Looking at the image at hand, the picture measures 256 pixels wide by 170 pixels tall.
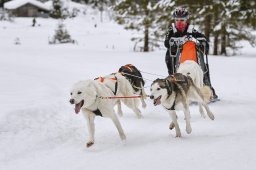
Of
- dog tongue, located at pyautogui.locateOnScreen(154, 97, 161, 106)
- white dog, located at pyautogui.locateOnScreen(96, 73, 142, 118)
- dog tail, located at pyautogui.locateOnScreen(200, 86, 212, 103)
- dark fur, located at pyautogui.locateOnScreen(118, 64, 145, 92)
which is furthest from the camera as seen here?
dark fur, located at pyautogui.locateOnScreen(118, 64, 145, 92)

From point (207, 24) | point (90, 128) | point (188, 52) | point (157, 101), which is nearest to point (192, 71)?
point (188, 52)

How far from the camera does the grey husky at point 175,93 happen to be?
4.94 meters

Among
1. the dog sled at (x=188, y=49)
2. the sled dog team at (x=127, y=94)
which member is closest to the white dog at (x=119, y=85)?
the sled dog team at (x=127, y=94)

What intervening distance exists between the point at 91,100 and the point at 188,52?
8.44ft

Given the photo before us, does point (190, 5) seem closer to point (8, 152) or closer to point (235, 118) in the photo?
point (235, 118)

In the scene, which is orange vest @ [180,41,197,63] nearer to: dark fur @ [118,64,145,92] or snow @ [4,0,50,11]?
dark fur @ [118,64,145,92]

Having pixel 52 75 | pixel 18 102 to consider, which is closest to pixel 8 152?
pixel 18 102

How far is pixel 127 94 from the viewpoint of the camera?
608cm

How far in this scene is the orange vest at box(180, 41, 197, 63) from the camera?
661cm

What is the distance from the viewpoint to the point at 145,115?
277 inches

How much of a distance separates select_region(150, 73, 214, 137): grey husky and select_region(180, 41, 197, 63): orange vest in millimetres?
911

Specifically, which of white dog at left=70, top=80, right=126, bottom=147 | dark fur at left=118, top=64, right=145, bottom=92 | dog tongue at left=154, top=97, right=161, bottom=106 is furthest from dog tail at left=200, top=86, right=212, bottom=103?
white dog at left=70, top=80, right=126, bottom=147

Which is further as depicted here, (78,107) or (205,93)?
(205,93)

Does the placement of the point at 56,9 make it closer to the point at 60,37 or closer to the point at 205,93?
the point at 60,37
